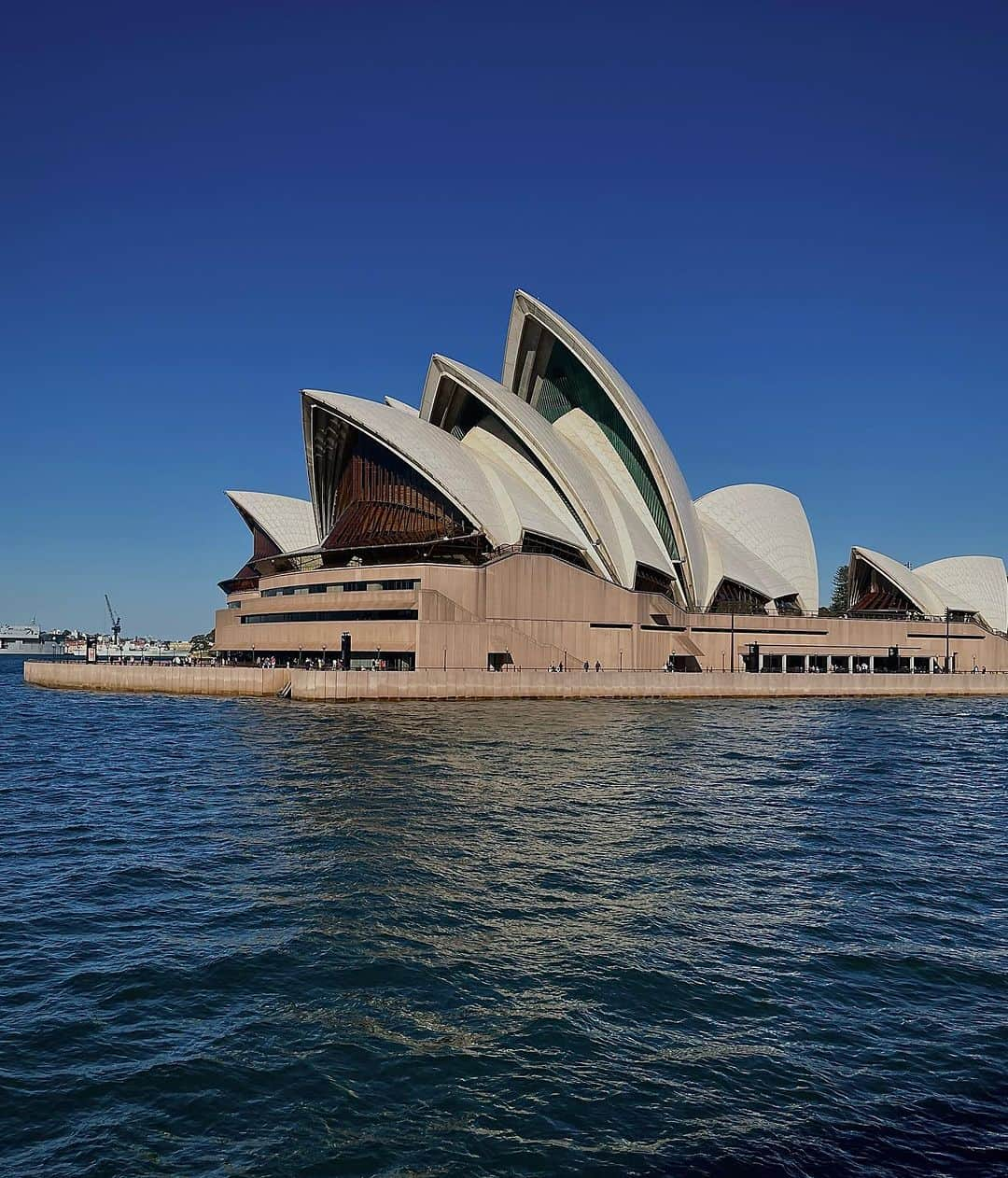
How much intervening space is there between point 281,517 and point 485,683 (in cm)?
3825

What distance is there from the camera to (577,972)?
1092 centimetres

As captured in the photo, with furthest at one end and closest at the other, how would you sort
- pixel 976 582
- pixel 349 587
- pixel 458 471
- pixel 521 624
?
pixel 976 582 → pixel 458 471 → pixel 349 587 → pixel 521 624

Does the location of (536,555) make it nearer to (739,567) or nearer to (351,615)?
(351,615)

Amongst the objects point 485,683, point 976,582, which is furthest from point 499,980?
point 976,582

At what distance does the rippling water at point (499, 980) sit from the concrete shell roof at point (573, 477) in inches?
1573

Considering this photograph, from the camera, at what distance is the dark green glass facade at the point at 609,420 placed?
67875 mm

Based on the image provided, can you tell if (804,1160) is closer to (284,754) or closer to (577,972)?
(577,972)

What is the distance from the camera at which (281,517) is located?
8256 cm

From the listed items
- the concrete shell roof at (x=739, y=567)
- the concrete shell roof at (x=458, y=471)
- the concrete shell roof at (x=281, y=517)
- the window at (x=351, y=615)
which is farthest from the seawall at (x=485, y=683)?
the concrete shell roof at (x=281, y=517)

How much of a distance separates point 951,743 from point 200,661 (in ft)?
189

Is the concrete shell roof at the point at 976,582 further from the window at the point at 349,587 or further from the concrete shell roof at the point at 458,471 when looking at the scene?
the window at the point at 349,587

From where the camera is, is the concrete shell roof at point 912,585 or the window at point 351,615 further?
the concrete shell roof at point 912,585

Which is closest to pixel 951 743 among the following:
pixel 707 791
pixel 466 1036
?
pixel 707 791

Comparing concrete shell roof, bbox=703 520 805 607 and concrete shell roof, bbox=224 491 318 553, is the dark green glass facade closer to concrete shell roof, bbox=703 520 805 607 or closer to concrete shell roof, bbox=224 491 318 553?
concrete shell roof, bbox=703 520 805 607
